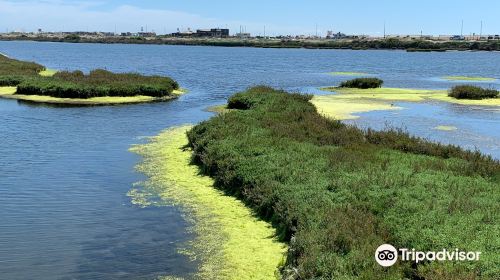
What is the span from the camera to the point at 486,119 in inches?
1630

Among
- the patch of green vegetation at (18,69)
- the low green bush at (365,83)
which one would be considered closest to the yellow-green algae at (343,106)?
the low green bush at (365,83)

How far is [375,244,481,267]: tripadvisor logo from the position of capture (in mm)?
10555

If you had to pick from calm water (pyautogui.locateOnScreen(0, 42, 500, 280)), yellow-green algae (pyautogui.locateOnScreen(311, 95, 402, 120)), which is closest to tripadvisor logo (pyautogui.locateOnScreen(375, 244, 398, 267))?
calm water (pyautogui.locateOnScreen(0, 42, 500, 280))

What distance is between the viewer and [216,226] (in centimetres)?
1666

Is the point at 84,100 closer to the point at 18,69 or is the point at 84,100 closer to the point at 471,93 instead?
the point at 18,69

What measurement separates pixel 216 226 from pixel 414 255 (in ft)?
23.8

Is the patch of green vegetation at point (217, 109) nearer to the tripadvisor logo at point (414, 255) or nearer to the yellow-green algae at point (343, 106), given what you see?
the yellow-green algae at point (343, 106)

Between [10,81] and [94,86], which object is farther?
[10,81]

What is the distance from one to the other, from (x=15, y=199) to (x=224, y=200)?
312 inches

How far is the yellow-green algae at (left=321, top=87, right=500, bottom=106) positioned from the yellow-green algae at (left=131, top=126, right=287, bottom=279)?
35.9 metres

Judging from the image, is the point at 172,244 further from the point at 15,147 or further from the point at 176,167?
the point at 15,147

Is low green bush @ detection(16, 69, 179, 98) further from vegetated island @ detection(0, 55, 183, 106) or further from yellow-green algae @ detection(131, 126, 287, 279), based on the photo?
yellow-green algae @ detection(131, 126, 287, 279)

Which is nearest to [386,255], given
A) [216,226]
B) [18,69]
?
[216,226]

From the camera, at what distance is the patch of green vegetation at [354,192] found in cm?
1131
